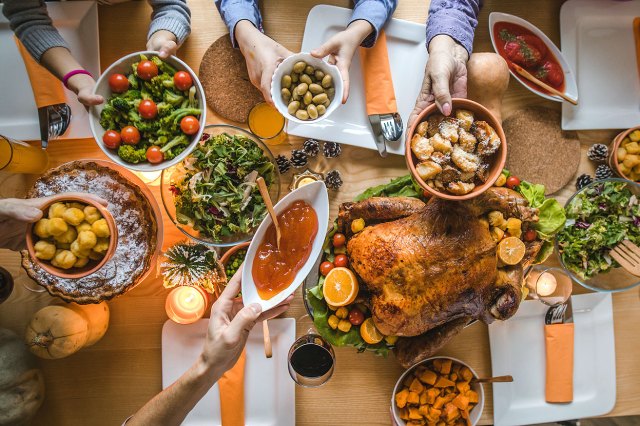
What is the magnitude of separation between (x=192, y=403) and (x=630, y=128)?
5.89ft

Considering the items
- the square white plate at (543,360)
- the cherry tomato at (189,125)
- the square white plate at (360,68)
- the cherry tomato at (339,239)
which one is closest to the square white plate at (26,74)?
the cherry tomato at (189,125)

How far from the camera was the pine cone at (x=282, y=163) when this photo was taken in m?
1.72

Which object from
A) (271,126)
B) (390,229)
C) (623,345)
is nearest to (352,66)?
(271,126)

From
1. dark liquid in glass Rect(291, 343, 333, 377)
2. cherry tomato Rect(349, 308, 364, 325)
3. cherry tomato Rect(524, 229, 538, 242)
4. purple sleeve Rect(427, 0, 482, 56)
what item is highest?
purple sleeve Rect(427, 0, 482, 56)

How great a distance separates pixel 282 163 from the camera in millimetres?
1729

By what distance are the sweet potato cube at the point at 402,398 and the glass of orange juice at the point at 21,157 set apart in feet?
5.01

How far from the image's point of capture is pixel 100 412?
5.73ft

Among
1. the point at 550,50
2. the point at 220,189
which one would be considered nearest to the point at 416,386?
the point at 220,189

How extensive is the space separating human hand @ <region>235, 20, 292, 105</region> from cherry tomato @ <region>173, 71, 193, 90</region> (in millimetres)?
269

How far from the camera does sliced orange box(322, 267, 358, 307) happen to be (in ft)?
4.97

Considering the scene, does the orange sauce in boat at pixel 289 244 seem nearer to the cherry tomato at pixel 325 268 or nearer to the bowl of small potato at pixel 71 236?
the cherry tomato at pixel 325 268

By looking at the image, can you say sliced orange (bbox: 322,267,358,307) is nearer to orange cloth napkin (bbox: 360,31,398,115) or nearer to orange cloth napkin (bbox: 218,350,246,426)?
orange cloth napkin (bbox: 218,350,246,426)

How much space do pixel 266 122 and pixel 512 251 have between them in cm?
96

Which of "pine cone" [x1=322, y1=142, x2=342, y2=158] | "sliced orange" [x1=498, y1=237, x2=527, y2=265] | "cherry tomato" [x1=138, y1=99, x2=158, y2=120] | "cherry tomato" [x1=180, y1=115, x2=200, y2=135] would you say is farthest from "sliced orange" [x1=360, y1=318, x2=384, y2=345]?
"cherry tomato" [x1=138, y1=99, x2=158, y2=120]
